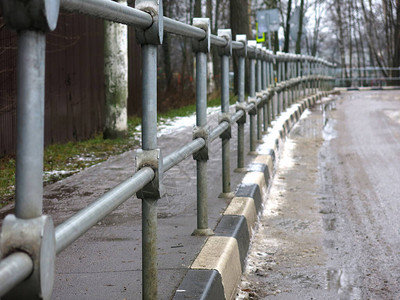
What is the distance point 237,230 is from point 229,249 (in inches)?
17.4

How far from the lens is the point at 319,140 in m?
10.9

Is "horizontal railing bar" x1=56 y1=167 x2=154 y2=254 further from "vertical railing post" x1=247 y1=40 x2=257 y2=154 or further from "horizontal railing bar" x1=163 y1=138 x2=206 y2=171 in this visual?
"vertical railing post" x1=247 y1=40 x2=257 y2=154

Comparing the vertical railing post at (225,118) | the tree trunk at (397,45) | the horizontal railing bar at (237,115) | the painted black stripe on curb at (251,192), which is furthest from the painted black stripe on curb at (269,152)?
the tree trunk at (397,45)

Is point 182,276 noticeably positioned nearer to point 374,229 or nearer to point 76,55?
point 374,229

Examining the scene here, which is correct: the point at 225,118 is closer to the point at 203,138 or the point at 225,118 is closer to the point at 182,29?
the point at 203,138

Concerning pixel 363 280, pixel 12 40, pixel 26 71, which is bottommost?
pixel 363 280

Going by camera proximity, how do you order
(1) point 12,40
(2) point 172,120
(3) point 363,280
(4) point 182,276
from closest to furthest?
(4) point 182,276 → (3) point 363,280 → (1) point 12,40 → (2) point 172,120

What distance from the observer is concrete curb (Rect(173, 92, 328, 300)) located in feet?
9.88

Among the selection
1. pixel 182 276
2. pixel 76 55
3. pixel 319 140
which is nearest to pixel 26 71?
pixel 182 276

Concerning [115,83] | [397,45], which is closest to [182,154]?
[115,83]

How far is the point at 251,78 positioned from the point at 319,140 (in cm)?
338

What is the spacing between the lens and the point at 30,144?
1453mm

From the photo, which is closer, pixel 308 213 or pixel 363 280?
pixel 363 280

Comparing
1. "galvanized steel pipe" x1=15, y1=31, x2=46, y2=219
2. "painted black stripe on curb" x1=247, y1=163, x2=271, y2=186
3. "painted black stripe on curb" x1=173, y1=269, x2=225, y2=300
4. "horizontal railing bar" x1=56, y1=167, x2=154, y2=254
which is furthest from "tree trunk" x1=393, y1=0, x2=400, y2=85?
"galvanized steel pipe" x1=15, y1=31, x2=46, y2=219
